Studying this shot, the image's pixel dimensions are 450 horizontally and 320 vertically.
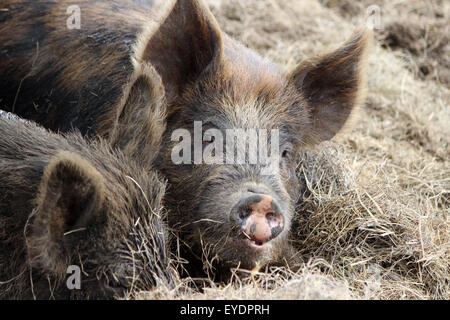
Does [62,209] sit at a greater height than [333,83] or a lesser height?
lesser

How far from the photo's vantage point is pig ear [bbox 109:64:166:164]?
454 centimetres

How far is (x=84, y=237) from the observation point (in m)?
3.93

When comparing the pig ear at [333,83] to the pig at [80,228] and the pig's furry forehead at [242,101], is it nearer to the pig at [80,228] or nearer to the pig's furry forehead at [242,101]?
the pig's furry forehead at [242,101]

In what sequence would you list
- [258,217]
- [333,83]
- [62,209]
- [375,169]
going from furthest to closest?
[375,169] < [333,83] < [258,217] < [62,209]

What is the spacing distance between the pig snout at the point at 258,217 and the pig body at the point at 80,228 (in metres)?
0.45

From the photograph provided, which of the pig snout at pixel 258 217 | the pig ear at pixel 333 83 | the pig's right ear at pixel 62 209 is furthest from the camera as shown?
the pig ear at pixel 333 83

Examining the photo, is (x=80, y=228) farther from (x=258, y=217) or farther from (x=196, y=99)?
(x=196, y=99)

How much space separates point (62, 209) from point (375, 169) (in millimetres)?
3038

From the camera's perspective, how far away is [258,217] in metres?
4.30

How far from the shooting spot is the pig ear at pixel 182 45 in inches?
192

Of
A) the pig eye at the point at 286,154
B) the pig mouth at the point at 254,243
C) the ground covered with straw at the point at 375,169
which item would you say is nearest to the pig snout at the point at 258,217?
the pig mouth at the point at 254,243

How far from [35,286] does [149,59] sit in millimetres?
1702

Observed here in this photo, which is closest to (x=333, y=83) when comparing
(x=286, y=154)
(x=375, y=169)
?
(x=286, y=154)
